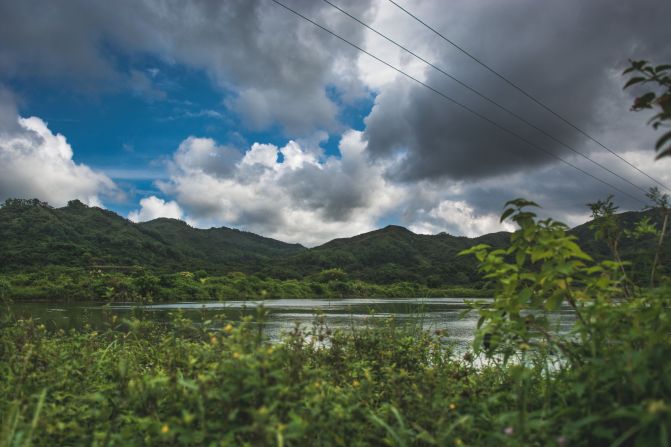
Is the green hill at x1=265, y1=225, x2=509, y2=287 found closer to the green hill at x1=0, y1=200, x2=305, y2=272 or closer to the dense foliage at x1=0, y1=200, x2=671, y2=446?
the green hill at x1=0, y1=200, x2=305, y2=272

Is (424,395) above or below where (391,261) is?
below

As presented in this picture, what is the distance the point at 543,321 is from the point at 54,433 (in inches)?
128

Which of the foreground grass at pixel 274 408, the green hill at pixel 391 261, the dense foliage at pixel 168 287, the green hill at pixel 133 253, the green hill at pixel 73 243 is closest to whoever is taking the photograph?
the foreground grass at pixel 274 408

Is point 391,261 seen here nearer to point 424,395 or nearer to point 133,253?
point 133,253

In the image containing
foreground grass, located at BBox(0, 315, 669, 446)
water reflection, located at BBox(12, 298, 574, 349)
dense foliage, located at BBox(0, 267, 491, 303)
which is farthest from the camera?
dense foliage, located at BBox(0, 267, 491, 303)

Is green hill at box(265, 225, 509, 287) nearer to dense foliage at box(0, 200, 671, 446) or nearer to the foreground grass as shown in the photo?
dense foliage at box(0, 200, 671, 446)

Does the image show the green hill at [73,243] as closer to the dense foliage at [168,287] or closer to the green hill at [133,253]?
the green hill at [133,253]

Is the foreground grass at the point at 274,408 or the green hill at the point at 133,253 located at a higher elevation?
the green hill at the point at 133,253

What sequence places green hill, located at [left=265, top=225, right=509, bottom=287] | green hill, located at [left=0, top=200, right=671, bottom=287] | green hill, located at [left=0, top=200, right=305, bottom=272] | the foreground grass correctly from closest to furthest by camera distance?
the foreground grass → green hill, located at [left=0, top=200, right=305, bottom=272] → green hill, located at [left=0, top=200, right=671, bottom=287] → green hill, located at [left=265, top=225, right=509, bottom=287]

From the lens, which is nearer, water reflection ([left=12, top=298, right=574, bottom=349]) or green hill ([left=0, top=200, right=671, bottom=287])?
water reflection ([left=12, top=298, right=574, bottom=349])

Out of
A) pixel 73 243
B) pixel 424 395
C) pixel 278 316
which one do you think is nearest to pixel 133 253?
pixel 73 243

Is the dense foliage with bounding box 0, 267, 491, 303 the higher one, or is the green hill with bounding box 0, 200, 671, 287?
the green hill with bounding box 0, 200, 671, 287

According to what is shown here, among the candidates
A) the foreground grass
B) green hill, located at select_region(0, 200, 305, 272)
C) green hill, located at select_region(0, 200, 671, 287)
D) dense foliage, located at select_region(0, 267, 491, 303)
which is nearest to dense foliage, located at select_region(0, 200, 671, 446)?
the foreground grass

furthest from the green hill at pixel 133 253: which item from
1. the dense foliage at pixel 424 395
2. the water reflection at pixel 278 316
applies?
the dense foliage at pixel 424 395
